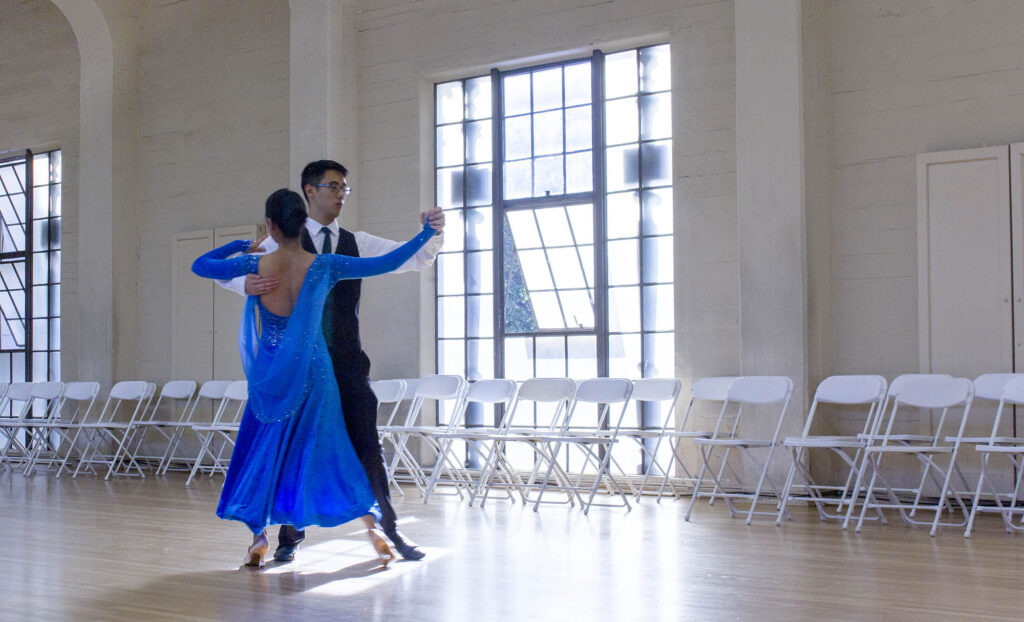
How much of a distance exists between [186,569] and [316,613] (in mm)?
1092

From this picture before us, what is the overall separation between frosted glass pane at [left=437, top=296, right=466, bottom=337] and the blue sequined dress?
13.6ft

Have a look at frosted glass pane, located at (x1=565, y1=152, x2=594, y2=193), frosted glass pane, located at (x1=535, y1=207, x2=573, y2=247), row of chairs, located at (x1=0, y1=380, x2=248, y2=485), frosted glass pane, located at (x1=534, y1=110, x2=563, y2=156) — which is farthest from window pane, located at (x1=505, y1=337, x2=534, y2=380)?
row of chairs, located at (x1=0, y1=380, x2=248, y2=485)

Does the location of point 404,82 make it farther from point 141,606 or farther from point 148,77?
point 141,606

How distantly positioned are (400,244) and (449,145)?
4261mm

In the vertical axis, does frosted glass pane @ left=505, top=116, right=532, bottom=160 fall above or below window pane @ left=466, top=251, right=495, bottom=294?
above

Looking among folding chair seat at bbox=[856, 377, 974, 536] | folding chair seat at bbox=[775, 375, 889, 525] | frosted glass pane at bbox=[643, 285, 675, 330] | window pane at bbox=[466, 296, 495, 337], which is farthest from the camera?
window pane at bbox=[466, 296, 495, 337]

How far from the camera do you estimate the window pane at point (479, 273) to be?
8.06 m

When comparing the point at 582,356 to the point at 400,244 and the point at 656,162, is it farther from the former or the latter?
the point at 400,244

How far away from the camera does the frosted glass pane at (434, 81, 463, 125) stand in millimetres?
8266

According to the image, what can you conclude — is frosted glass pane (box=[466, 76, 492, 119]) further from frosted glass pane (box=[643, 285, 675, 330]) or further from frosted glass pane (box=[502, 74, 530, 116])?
frosted glass pane (box=[643, 285, 675, 330])

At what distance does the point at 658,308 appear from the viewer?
725cm

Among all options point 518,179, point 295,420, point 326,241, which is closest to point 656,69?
point 518,179

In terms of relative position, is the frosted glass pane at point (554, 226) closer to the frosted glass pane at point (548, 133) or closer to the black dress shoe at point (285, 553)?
the frosted glass pane at point (548, 133)

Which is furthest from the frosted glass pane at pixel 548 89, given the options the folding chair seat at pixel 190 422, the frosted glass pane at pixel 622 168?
the folding chair seat at pixel 190 422
